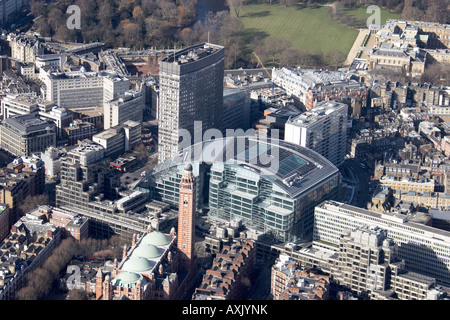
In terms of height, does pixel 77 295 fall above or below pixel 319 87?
below

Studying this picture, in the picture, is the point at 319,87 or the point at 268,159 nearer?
the point at 268,159

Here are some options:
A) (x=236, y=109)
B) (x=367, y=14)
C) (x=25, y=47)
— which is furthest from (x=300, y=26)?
(x=25, y=47)

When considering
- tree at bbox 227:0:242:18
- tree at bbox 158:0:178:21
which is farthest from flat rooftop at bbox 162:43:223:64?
tree at bbox 227:0:242:18

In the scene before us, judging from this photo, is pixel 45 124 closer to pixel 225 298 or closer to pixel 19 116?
pixel 19 116

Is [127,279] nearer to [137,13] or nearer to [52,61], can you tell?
[52,61]

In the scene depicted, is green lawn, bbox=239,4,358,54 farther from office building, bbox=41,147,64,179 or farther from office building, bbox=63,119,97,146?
office building, bbox=41,147,64,179
